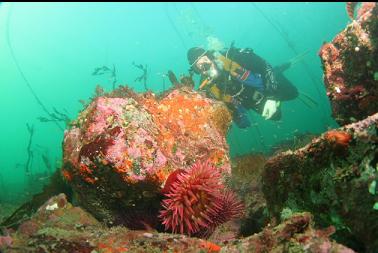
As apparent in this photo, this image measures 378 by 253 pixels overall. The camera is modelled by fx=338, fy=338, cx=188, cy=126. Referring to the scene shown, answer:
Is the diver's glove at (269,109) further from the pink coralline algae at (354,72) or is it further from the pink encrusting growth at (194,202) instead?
the pink encrusting growth at (194,202)

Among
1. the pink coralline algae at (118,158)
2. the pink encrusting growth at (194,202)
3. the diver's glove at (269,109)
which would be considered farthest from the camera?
the diver's glove at (269,109)

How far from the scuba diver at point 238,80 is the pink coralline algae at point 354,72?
3.90 m

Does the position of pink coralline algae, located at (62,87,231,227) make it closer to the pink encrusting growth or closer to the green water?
the pink encrusting growth

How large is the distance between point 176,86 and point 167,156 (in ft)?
9.75

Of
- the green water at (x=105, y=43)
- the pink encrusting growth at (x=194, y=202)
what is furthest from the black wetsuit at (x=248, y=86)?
the green water at (x=105, y=43)

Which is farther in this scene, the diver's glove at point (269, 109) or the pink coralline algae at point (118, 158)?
the diver's glove at point (269, 109)

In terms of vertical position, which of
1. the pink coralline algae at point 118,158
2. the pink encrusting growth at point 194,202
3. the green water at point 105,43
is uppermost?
the green water at point 105,43

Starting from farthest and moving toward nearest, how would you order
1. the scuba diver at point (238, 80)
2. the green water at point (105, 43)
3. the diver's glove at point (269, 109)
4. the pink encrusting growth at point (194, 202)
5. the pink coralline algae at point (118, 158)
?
the green water at point (105, 43) → the diver's glove at point (269, 109) → the scuba diver at point (238, 80) → the pink coralline algae at point (118, 158) → the pink encrusting growth at point (194, 202)

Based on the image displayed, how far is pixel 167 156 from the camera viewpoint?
4.91 meters

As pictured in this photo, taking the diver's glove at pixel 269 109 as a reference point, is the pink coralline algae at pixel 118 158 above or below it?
above

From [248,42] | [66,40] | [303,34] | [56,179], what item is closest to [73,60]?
[66,40]

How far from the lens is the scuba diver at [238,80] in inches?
354

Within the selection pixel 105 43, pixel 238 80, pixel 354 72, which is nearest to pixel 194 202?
pixel 354 72

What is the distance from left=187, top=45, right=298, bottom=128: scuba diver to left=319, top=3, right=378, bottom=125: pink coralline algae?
12.8ft
